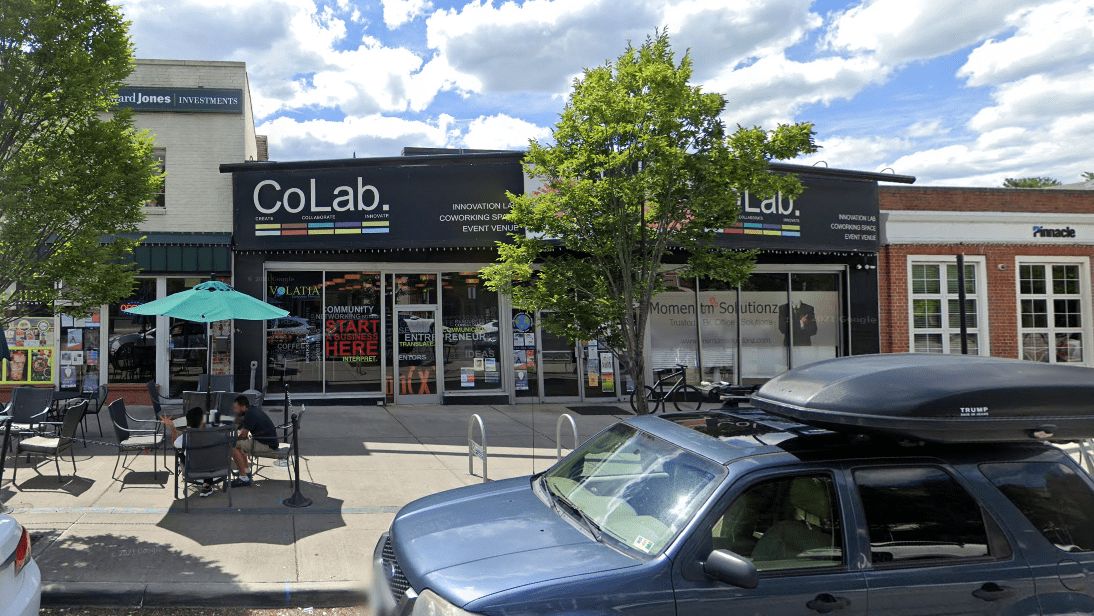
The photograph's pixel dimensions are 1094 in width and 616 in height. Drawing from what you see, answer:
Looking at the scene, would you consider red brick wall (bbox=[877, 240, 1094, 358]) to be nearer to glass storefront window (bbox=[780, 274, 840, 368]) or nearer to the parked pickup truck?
glass storefront window (bbox=[780, 274, 840, 368])

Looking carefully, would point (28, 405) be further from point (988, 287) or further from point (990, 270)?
point (990, 270)

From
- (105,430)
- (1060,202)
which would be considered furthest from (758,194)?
(1060,202)

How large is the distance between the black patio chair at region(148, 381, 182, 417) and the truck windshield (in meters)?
7.49

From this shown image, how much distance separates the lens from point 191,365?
13.8 metres

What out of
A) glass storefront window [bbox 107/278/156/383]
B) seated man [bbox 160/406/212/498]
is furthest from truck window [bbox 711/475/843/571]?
glass storefront window [bbox 107/278/156/383]

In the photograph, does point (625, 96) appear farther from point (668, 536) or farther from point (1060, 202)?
point (1060, 202)

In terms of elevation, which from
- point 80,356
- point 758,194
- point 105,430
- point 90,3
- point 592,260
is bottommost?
point 105,430

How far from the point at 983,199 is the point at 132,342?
1886 cm

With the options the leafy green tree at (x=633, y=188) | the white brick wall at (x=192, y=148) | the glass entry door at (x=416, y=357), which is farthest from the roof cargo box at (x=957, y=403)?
the white brick wall at (x=192, y=148)

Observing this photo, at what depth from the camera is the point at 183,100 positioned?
45.6 ft

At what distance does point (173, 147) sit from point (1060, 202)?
66.1 feet

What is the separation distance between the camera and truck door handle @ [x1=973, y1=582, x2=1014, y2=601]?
10.6ft

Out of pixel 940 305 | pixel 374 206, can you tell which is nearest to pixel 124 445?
pixel 374 206

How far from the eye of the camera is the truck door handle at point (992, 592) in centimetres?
323
